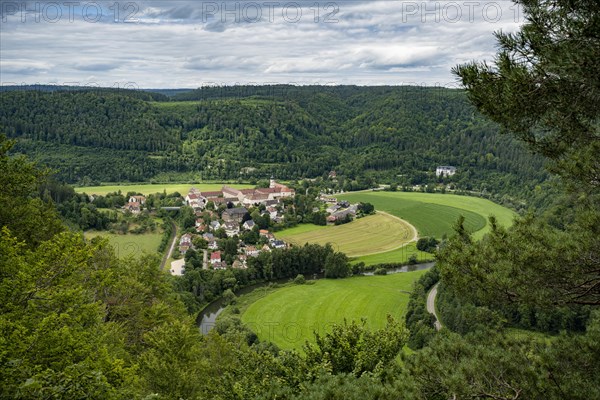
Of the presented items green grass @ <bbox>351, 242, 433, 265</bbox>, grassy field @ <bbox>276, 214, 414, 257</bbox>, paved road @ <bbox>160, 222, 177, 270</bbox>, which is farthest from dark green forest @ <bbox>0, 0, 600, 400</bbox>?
grassy field @ <bbox>276, 214, 414, 257</bbox>

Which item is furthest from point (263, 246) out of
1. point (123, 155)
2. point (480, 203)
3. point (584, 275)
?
point (123, 155)

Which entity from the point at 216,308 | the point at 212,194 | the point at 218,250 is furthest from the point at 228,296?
the point at 212,194

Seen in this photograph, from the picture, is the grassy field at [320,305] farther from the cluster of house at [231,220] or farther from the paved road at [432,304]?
the cluster of house at [231,220]

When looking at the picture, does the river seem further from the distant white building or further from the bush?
the distant white building

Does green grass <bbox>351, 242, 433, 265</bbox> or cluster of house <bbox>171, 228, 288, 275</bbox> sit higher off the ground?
cluster of house <bbox>171, 228, 288, 275</bbox>

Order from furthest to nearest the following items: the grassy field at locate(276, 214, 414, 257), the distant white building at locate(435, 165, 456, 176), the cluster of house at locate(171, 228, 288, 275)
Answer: the distant white building at locate(435, 165, 456, 176), the grassy field at locate(276, 214, 414, 257), the cluster of house at locate(171, 228, 288, 275)

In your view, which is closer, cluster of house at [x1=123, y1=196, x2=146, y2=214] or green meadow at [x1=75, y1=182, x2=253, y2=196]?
cluster of house at [x1=123, y1=196, x2=146, y2=214]

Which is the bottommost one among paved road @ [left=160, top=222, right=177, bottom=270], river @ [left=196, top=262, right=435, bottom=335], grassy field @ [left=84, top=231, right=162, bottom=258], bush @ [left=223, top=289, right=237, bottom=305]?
river @ [left=196, top=262, right=435, bottom=335]

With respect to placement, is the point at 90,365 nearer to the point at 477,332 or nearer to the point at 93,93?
the point at 477,332

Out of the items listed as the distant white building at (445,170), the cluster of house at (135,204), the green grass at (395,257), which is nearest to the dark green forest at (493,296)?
the green grass at (395,257)
